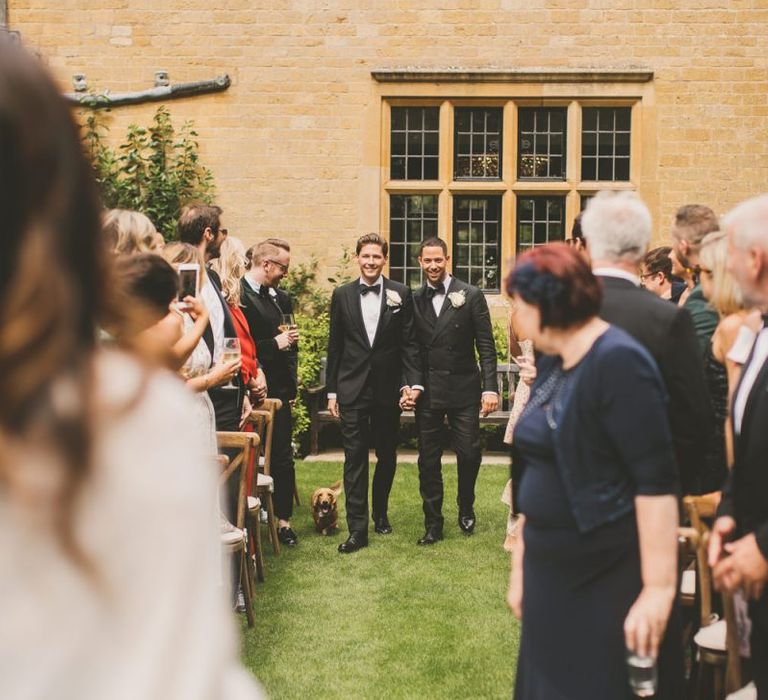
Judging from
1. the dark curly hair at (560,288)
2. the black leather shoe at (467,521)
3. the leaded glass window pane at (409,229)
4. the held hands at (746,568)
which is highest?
the leaded glass window pane at (409,229)

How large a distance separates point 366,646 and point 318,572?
1327 millimetres

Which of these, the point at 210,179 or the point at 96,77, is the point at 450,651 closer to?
the point at 210,179

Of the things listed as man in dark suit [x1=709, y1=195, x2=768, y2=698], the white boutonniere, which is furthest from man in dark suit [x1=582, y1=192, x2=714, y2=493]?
the white boutonniere

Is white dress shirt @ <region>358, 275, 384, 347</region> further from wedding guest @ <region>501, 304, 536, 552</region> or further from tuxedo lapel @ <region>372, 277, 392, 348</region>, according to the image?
wedding guest @ <region>501, 304, 536, 552</region>

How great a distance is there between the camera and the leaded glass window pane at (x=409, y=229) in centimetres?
1148

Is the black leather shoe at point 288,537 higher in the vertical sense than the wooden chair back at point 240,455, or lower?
lower

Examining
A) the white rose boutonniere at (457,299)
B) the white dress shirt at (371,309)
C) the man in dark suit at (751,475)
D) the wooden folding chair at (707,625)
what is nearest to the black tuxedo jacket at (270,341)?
the white dress shirt at (371,309)

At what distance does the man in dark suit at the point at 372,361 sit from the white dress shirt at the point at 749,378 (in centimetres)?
413

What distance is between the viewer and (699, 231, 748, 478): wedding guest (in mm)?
3844

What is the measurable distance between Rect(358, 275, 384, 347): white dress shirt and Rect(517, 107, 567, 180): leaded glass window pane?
502 cm

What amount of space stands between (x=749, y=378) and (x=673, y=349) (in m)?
0.23

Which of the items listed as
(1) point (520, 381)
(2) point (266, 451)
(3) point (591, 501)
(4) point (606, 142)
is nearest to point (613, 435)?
(3) point (591, 501)

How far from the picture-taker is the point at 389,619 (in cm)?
524

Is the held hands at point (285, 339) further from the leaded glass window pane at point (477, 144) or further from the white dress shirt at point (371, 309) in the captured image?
the leaded glass window pane at point (477, 144)
